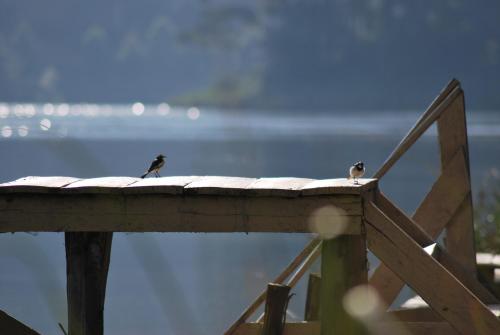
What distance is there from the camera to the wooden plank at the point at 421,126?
866cm

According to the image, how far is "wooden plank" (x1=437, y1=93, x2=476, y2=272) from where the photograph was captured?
896cm

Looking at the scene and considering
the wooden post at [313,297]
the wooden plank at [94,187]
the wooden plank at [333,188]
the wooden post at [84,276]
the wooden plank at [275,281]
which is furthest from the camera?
the wooden post at [313,297]

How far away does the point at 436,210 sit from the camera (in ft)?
29.4

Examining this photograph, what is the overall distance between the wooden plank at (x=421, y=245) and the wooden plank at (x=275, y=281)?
2.36ft

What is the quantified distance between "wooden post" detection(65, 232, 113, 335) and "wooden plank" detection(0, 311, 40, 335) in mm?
310

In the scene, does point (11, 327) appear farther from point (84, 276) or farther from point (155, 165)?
point (155, 165)

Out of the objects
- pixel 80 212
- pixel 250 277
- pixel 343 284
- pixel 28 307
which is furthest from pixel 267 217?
pixel 250 277

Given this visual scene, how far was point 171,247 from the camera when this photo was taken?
87.4 feet

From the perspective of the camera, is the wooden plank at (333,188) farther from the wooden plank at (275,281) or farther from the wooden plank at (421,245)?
the wooden plank at (275,281)

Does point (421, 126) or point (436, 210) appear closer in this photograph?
point (421, 126)

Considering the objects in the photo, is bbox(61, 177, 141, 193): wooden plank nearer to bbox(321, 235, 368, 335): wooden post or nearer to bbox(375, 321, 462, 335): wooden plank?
bbox(321, 235, 368, 335): wooden post

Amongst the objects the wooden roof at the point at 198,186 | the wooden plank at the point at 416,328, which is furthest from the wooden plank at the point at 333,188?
the wooden plank at the point at 416,328

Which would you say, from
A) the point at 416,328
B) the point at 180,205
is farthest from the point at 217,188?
the point at 416,328

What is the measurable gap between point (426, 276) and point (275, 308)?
50.4 inches
